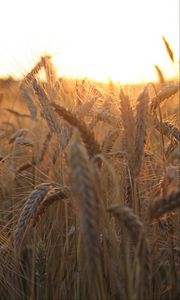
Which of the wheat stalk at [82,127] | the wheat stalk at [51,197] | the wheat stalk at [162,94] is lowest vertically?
the wheat stalk at [51,197]

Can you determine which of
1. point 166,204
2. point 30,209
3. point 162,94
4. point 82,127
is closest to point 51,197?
point 30,209

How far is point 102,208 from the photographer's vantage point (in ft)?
4.26

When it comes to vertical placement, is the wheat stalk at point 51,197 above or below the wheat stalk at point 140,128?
below

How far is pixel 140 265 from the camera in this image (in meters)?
1.29

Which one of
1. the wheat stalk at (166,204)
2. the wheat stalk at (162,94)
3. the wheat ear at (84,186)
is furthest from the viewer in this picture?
the wheat stalk at (162,94)

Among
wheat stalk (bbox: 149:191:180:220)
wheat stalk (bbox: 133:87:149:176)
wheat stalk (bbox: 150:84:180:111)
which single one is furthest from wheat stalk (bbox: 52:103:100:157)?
wheat stalk (bbox: 150:84:180:111)

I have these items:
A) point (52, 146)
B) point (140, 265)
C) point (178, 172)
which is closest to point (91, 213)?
point (140, 265)

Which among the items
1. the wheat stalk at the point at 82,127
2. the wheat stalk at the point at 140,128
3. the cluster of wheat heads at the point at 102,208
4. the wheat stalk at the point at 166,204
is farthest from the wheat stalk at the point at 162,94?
the wheat stalk at the point at 166,204

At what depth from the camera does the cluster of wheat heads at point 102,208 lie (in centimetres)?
124

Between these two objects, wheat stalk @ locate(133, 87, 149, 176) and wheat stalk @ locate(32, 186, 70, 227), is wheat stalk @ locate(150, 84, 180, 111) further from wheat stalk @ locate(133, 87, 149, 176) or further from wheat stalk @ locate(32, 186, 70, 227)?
wheat stalk @ locate(32, 186, 70, 227)

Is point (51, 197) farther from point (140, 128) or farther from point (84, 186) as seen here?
point (84, 186)

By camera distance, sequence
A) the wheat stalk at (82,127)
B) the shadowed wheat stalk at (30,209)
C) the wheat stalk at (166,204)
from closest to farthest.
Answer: the wheat stalk at (166,204)
the wheat stalk at (82,127)
the shadowed wheat stalk at (30,209)

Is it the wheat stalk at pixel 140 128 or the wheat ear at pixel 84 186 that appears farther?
the wheat stalk at pixel 140 128

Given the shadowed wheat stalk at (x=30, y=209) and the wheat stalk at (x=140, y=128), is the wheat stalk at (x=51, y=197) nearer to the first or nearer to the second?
the shadowed wheat stalk at (x=30, y=209)
